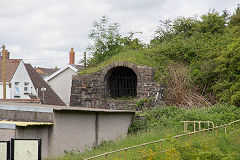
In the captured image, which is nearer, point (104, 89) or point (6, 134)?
point (6, 134)

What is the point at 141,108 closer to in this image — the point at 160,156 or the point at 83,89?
the point at 83,89

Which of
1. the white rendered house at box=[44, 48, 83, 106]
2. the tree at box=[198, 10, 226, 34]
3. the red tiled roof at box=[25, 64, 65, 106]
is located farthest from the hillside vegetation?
the white rendered house at box=[44, 48, 83, 106]

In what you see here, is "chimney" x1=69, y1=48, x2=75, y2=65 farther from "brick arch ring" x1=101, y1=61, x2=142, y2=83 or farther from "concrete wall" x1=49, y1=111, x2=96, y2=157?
"concrete wall" x1=49, y1=111, x2=96, y2=157

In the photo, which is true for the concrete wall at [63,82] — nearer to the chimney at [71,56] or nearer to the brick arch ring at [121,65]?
the chimney at [71,56]

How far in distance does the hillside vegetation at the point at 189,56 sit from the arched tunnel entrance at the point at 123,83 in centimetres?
124

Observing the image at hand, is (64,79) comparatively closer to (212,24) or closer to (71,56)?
(71,56)

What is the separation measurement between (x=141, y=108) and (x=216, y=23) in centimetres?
887

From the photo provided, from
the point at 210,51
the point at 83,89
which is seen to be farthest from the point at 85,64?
the point at 210,51

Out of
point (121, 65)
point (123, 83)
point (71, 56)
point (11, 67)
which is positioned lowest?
point (123, 83)

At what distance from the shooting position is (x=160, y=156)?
38.0 ft

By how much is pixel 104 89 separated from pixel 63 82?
2129 centimetres

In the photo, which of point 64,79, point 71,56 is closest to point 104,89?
point 64,79

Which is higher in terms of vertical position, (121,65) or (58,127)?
(121,65)

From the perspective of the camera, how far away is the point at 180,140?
13.8m
